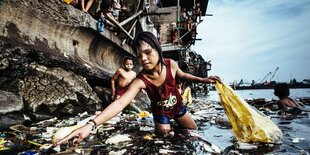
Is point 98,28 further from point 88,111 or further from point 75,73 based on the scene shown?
point 88,111

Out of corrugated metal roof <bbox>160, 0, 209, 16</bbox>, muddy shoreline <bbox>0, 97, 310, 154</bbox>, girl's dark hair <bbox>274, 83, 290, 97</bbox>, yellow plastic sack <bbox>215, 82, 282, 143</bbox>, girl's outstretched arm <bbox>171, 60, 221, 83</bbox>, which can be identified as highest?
corrugated metal roof <bbox>160, 0, 209, 16</bbox>

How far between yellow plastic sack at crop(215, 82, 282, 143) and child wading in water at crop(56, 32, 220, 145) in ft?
1.08

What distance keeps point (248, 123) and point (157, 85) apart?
119 centimetres

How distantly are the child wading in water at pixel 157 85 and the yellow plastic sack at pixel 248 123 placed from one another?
33cm

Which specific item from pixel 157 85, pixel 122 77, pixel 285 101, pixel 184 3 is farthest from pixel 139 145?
→ pixel 184 3

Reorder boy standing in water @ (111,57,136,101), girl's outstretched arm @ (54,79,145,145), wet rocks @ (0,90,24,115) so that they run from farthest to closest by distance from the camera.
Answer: boy standing in water @ (111,57,136,101) → wet rocks @ (0,90,24,115) → girl's outstretched arm @ (54,79,145,145)

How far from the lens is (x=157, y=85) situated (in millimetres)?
2920


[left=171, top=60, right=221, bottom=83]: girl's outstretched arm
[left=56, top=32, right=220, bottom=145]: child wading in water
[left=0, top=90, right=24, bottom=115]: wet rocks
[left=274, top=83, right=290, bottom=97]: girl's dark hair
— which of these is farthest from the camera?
[left=274, top=83, right=290, bottom=97]: girl's dark hair

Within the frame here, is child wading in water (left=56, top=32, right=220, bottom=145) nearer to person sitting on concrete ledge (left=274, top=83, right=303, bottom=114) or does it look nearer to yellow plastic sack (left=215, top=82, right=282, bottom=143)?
yellow plastic sack (left=215, top=82, right=282, bottom=143)

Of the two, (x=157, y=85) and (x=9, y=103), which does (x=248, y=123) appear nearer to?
(x=157, y=85)

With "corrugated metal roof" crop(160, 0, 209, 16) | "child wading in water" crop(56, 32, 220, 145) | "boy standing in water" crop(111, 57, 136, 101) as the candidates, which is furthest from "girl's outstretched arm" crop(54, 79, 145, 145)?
"corrugated metal roof" crop(160, 0, 209, 16)

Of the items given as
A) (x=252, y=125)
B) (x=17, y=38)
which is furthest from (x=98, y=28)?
(x=252, y=125)

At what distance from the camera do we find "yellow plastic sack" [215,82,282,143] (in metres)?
2.52

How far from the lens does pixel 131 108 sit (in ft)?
20.1
